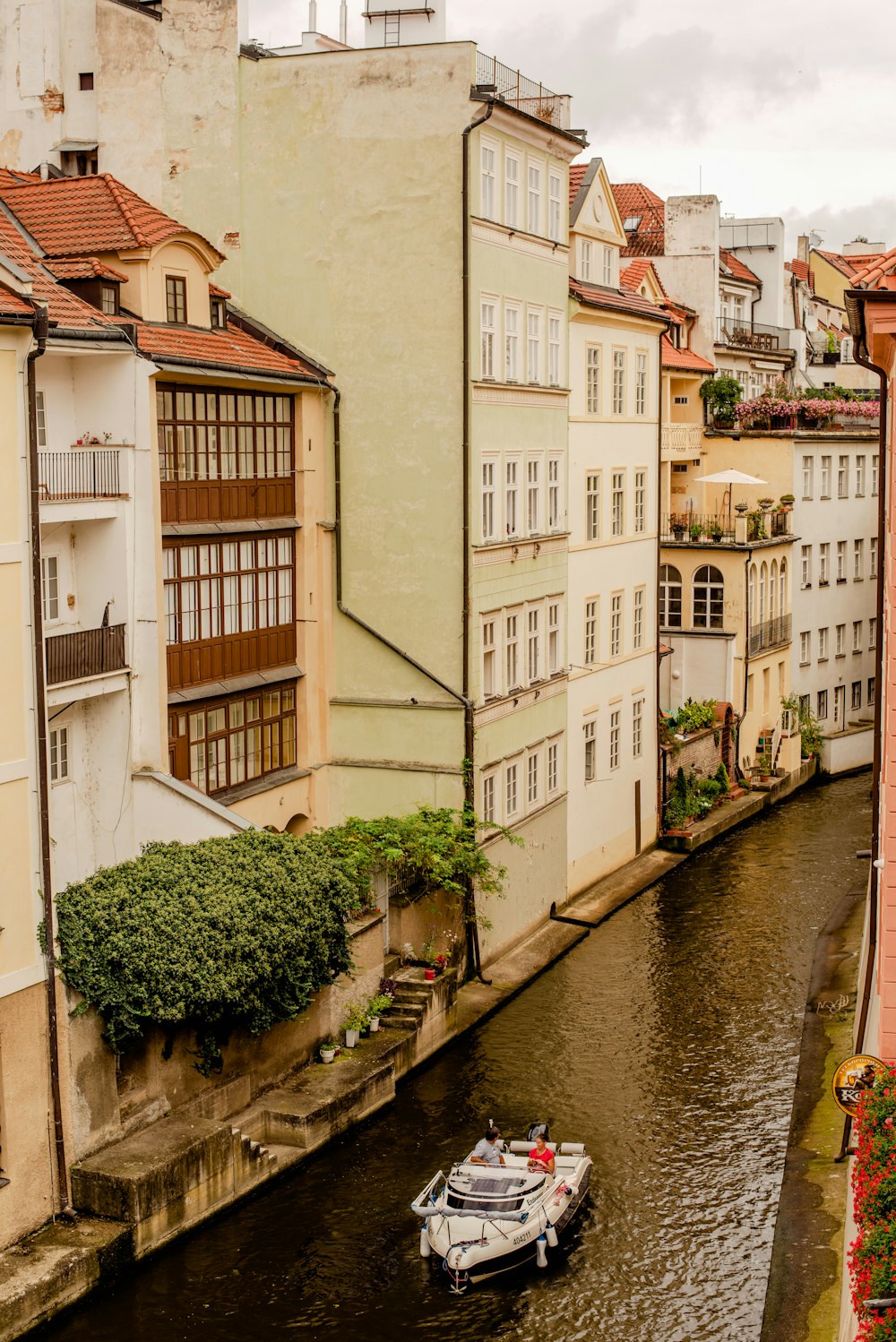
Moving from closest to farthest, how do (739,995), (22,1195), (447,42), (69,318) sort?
1. (22,1195)
2. (69,318)
3. (447,42)
4. (739,995)

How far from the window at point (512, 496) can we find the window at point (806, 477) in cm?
2688

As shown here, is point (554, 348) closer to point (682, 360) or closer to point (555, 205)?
point (555, 205)

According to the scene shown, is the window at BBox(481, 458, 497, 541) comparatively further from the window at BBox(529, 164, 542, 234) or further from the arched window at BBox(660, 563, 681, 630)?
the arched window at BBox(660, 563, 681, 630)

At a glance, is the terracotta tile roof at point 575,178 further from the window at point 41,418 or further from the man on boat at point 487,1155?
the man on boat at point 487,1155

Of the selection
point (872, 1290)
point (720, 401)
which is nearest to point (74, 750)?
point (872, 1290)

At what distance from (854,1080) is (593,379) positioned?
88.7 feet

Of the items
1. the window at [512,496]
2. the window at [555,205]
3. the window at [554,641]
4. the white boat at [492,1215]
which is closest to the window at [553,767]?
the window at [554,641]

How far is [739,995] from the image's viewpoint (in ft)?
116

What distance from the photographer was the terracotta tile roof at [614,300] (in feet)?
133

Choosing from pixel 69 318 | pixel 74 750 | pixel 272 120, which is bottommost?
pixel 74 750

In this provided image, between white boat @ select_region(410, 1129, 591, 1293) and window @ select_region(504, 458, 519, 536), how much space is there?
49.9ft

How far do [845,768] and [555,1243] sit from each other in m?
40.7

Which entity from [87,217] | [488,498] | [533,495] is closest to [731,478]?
[533,495]

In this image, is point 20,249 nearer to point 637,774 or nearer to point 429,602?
point 429,602
